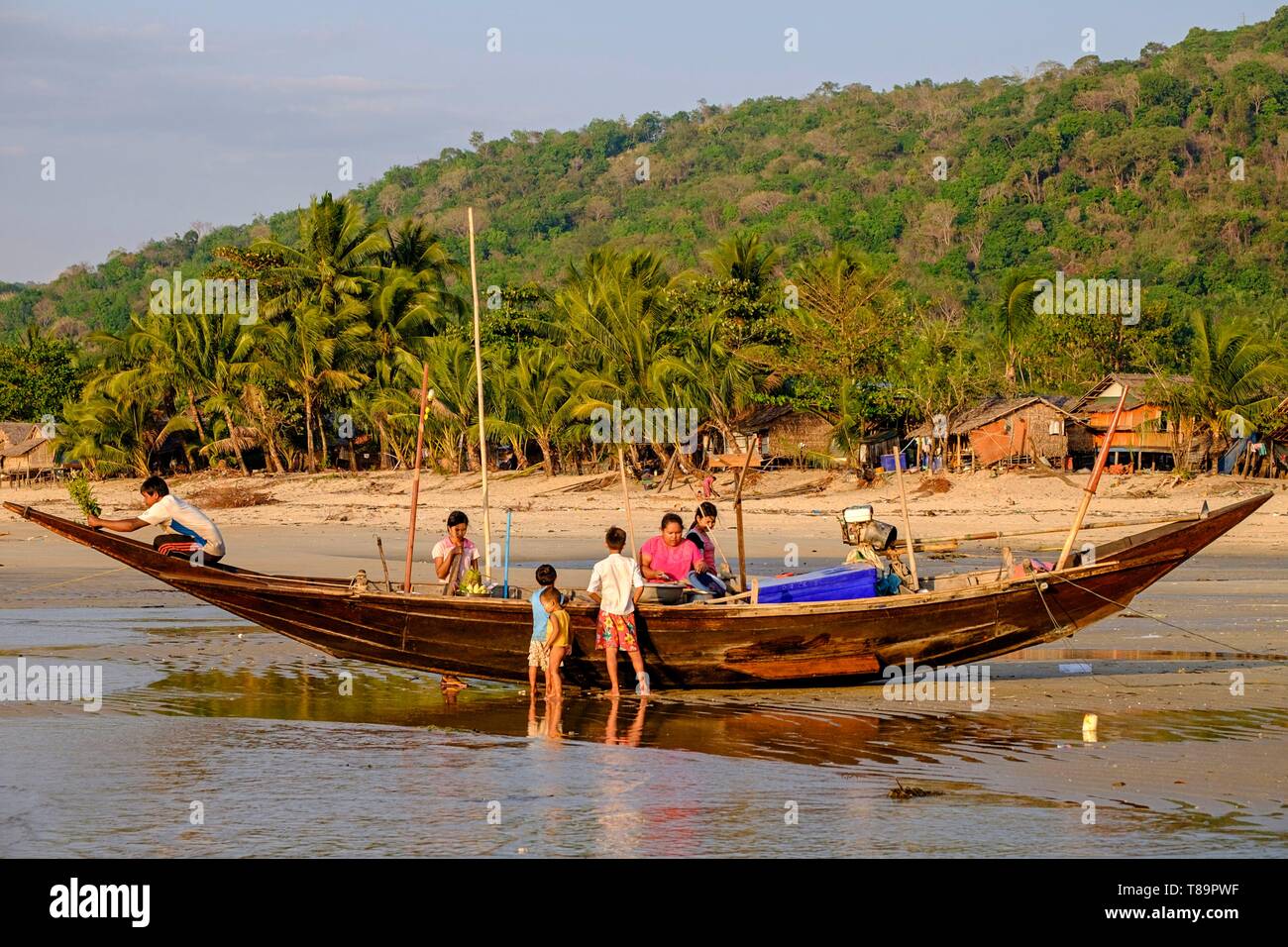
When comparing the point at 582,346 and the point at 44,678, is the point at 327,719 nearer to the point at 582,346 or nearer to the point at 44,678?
the point at 44,678

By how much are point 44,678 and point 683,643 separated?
5.17 meters

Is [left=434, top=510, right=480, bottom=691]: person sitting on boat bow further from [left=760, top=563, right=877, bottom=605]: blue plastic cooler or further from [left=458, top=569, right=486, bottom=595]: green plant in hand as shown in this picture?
[left=760, top=563, right=877, bottom=605]: blue plastic cooler

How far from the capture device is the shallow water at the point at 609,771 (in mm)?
6734

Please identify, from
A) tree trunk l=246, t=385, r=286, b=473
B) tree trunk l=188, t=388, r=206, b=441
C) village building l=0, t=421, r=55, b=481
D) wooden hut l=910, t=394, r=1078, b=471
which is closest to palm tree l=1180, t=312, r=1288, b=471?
wooden hut l=910, t=394, r=1078, b=471

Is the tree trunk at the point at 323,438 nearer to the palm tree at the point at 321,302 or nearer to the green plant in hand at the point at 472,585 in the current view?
the palm tree at the point at 321,302

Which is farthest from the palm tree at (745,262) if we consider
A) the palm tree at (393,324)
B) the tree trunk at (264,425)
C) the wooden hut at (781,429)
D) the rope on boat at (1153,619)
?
the rope on boat at (1153,619)

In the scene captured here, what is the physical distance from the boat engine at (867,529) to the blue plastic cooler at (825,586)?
0.75ft

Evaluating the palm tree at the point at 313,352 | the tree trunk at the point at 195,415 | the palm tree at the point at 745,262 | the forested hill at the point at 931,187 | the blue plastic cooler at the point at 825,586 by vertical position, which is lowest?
the blue plastic cooler at the point at 825,586

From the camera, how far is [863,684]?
1060 cm

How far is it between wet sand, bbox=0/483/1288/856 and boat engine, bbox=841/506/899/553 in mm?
1132

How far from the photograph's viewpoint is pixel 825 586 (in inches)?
403

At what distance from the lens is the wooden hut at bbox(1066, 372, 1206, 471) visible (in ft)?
95.9

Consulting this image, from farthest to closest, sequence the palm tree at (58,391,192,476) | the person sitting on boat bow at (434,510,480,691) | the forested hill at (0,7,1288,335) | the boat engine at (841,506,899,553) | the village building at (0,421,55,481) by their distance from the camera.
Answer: the forested hill at (0,7,1288,335) → the village building at (0,421,55,481) → the palm tree at (58,391,192,476) → the person sitting on boat bow at (434,510,480,691) → the boat engine at (841,506,899,553)
